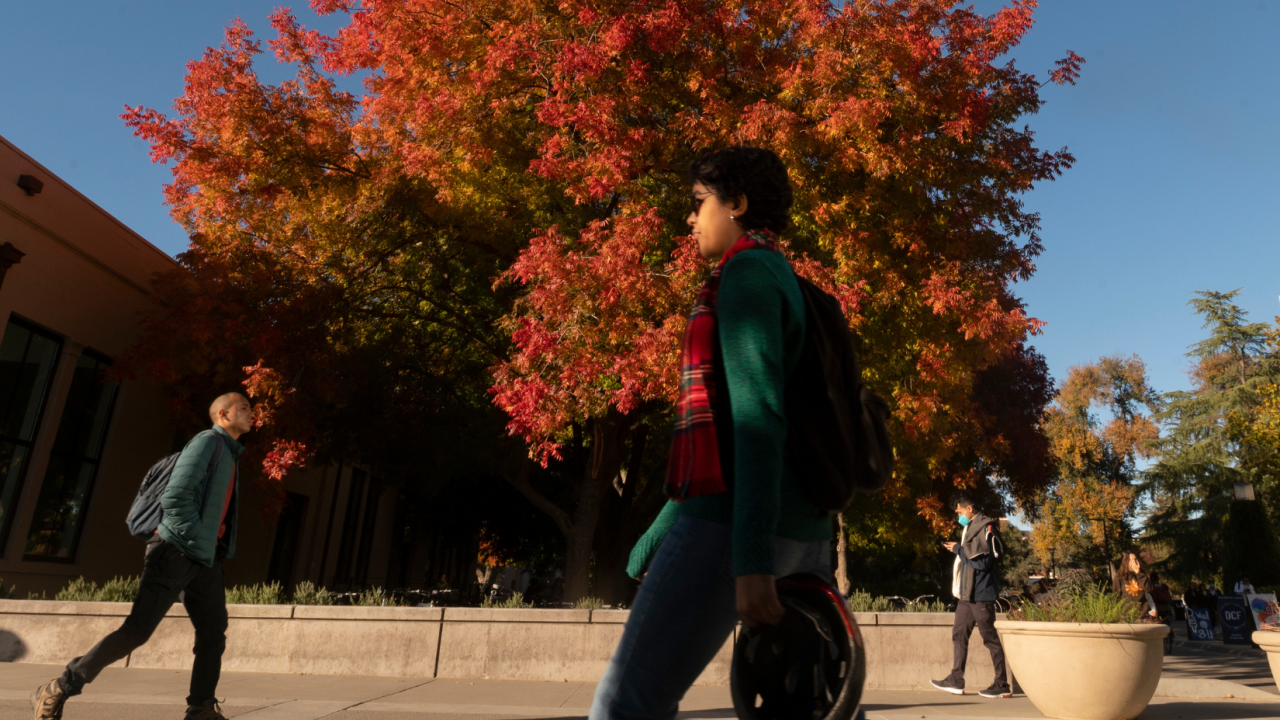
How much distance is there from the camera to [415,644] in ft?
25.5

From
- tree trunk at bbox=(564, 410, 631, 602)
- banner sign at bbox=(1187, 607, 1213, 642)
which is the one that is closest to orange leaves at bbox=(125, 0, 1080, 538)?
tree trunk at bbox=(564, 410, 631, 602)

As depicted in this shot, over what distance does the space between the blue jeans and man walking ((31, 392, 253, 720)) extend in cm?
363

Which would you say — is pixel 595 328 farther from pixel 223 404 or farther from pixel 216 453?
pixel 216 453

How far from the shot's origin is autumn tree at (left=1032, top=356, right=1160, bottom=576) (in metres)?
43.3

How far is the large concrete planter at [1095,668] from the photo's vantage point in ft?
20.6

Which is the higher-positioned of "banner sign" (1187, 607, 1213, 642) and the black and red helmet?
"banner sign" (1187, 607, 1213, 642)

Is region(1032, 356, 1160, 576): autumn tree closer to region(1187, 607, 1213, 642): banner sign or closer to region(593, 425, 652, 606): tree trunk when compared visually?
region(1187, 607, 1213, 642): banner sign

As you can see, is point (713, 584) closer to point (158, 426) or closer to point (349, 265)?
point (349, 265)

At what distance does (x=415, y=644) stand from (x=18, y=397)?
756 centimetres

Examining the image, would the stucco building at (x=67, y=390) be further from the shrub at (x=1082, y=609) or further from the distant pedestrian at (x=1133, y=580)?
the distant pedestrian at (x=1133, y=580)

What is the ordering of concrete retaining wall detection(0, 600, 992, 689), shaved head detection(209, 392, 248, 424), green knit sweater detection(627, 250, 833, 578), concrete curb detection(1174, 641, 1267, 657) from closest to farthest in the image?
green knit sweater detection(627, 250, 833, 578) → shaved head detection(209, 392, 248, 424) → concrete retaining wall detection(0, 600, 992, 689) → concrete curb detection(1174, 641, 1267, 657)

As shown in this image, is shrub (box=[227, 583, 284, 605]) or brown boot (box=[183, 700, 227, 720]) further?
shrub (box=[227, 583, 284, 605])

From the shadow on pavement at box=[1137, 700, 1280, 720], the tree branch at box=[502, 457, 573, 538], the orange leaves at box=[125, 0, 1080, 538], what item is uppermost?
the orange leaves at box=[125, 0, 1080, 538]

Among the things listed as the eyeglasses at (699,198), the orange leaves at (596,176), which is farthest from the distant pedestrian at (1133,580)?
the eyeglasses at (699,198)
